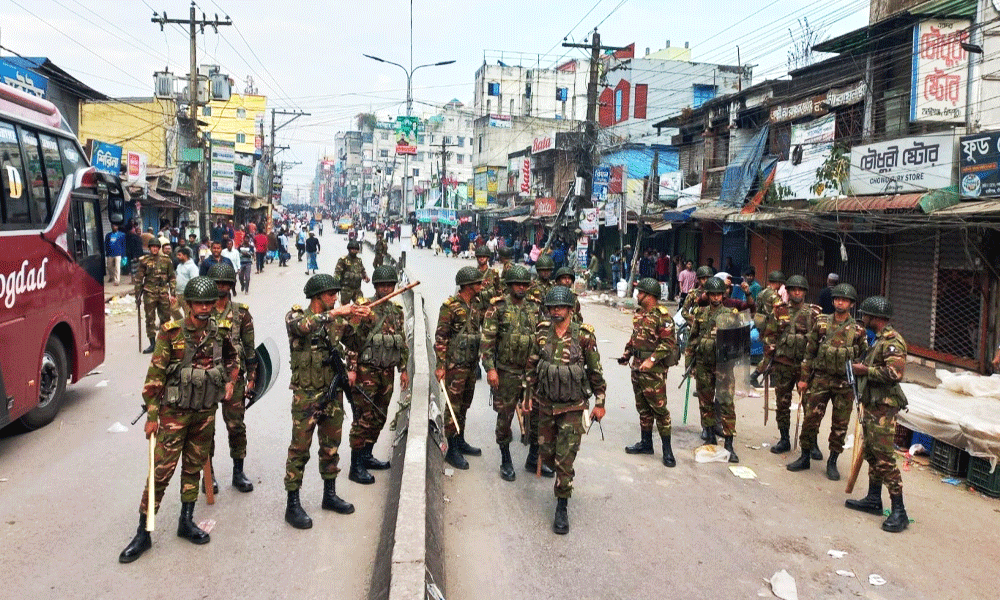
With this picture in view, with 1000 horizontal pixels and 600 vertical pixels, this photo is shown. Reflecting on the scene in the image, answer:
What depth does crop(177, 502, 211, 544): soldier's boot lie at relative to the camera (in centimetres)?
495

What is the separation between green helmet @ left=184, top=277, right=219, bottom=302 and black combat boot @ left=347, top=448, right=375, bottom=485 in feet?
6.79

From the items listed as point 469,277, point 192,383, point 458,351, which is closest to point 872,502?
point 458,351

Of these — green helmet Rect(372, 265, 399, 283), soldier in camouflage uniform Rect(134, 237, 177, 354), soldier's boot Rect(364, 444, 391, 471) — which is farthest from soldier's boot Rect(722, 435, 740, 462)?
soldier in camouflage uniform Rect(134, 237, 177, 354)

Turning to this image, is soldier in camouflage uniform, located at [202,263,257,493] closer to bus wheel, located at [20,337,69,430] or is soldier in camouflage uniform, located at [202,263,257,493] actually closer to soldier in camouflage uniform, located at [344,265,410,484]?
soldier in camouflage uniform, located at [344,265,410,484]

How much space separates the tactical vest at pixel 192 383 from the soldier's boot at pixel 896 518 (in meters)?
5.09

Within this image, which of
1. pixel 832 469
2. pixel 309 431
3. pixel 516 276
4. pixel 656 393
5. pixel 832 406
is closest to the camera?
pixel 309 431

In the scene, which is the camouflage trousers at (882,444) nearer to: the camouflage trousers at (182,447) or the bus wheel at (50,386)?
the camouflage trousers at (182,447)

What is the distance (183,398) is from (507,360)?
2.96m

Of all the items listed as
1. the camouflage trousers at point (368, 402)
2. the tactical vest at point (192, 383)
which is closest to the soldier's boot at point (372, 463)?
the camouflage trousers at point (368, 402)

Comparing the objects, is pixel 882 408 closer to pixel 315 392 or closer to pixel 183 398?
pixel 315 392

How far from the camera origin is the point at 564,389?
17.9 feet

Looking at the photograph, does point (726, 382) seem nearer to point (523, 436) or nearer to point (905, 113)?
point (523, 436)

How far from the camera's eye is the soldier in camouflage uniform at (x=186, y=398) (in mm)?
4762

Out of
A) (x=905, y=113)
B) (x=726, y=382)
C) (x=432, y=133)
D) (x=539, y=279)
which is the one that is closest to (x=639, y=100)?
(x=905, y=113)
